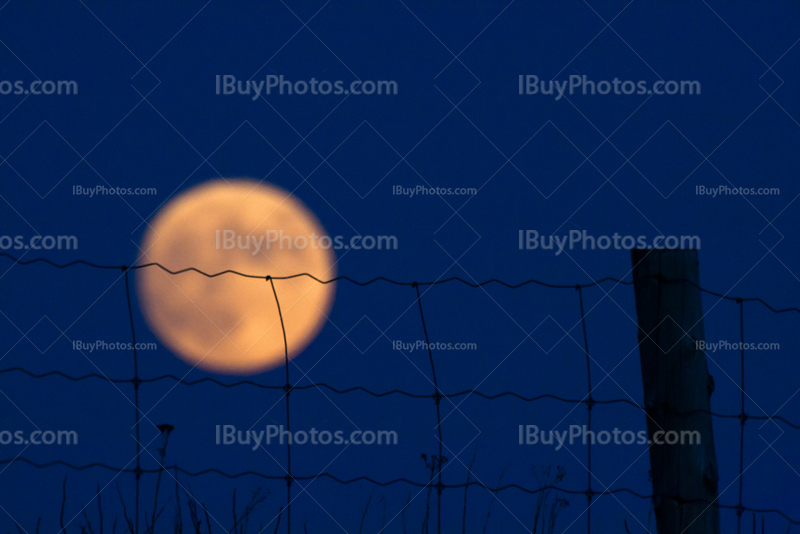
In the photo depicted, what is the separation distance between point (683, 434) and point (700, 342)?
342 millimetres

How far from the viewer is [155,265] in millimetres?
3037

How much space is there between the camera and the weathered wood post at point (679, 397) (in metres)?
2.68

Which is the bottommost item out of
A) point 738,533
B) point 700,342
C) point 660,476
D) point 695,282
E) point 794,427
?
point 738,533

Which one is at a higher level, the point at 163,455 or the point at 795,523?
the point at 163,455

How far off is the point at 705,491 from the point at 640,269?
85cm

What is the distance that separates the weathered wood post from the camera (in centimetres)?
268

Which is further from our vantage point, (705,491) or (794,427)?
(794,427)

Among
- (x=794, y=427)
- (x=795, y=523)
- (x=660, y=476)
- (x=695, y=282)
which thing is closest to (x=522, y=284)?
(x=695, y=282)

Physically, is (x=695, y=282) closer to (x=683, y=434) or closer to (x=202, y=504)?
(x=683, y=434)

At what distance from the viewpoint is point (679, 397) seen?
2674 millimetres

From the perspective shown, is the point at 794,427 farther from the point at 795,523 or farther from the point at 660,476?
the point at 660,476

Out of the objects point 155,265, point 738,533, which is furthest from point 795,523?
point 155,265

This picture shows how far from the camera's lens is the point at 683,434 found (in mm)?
2686

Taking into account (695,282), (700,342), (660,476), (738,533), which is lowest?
(738,533)
